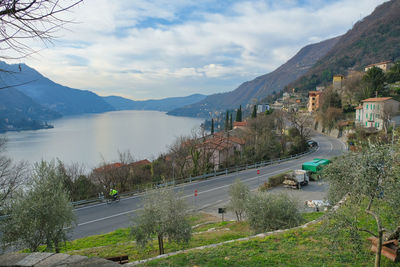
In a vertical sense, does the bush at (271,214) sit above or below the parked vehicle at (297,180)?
above

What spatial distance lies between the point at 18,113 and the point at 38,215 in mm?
181478

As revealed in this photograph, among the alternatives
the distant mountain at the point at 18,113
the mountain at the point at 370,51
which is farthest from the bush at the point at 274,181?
the distant mountain at the point at 18,113

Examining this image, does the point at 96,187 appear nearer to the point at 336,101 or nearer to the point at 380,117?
the point at 380,117

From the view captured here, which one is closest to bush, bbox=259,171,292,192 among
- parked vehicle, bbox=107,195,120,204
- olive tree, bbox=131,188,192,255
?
parked vehicle, bbox=107,195,120,204

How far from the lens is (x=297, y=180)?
77.1ft

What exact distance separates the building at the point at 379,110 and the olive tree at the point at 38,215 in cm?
4628

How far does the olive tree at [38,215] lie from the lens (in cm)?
884

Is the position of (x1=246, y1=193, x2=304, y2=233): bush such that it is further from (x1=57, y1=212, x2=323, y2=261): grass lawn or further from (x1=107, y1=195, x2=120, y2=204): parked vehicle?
(x1=107, y1=195, x2=120, y2=204): parked vehicle

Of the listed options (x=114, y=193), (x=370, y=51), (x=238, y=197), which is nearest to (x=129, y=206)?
(x=114, y=193)

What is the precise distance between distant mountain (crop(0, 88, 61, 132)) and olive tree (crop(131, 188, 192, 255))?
354 ft

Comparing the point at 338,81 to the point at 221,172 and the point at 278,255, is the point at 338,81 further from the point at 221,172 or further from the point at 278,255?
the point at 278,255

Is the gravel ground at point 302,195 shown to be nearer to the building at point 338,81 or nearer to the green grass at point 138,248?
the green grass at point 138,248

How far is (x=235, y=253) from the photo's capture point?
283 inches

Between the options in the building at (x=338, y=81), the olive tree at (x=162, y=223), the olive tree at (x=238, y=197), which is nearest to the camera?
the olive tree at (x=162, y=223)
